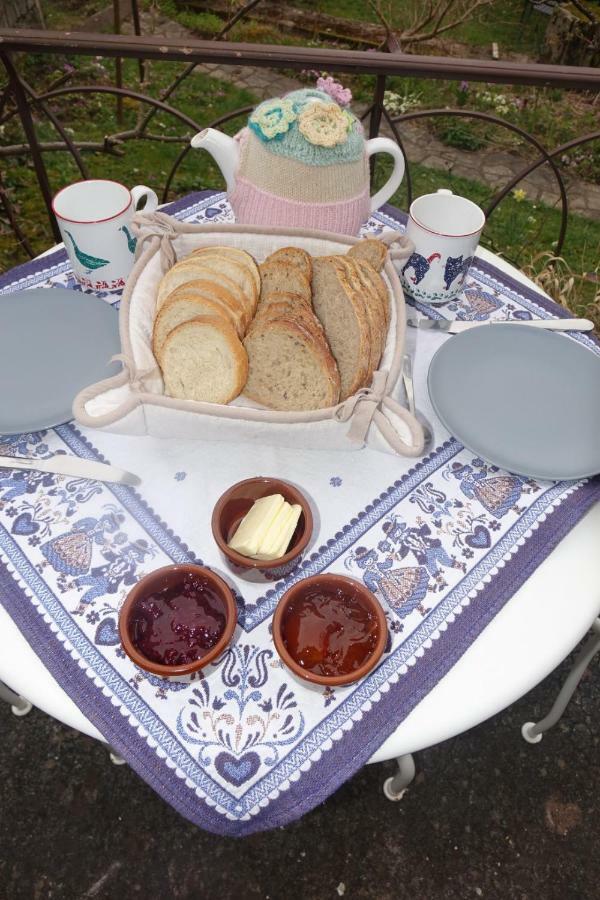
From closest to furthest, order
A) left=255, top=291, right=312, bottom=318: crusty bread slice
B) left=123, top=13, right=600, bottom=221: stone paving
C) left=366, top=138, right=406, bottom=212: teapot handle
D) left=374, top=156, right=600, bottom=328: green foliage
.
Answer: left=255, top=291, right=312, bottom=318: crusty bread slice → left=366, top=138, right=406, bottom=212: teapot handle → left=374, top=156, right=600, bottom=328: green foliage → left=123, top=13, right=600, bottom=221: stone paving

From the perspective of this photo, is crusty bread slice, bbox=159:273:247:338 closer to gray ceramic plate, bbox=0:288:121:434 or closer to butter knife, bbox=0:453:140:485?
gray ceramic plate, bbox=0:288:121:434

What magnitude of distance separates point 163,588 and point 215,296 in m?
0.64

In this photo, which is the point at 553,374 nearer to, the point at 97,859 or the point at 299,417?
the point at 299,417

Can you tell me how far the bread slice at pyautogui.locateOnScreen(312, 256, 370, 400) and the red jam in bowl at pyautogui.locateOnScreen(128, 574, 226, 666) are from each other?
541 mm

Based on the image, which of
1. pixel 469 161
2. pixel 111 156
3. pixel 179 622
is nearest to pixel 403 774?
pixel 179 622

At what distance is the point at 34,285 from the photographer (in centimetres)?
181

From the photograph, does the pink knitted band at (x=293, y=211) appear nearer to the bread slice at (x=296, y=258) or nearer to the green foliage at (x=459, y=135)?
the bread slice at (x=296, y=258)

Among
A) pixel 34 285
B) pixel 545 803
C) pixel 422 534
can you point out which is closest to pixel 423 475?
pixel 422 534

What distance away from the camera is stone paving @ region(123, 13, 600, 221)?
5.54 metres

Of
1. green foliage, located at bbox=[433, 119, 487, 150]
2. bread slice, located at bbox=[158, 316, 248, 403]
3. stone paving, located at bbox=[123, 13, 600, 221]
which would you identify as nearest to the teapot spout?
bread slice, located at bbox=[158, 316, 248, 403]

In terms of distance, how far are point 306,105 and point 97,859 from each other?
223 cm

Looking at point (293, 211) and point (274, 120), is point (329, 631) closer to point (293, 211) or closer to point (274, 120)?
point (293, 211)

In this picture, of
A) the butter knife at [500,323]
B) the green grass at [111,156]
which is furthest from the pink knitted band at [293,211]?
the green grass at [111,156]

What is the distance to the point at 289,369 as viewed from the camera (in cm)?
138
